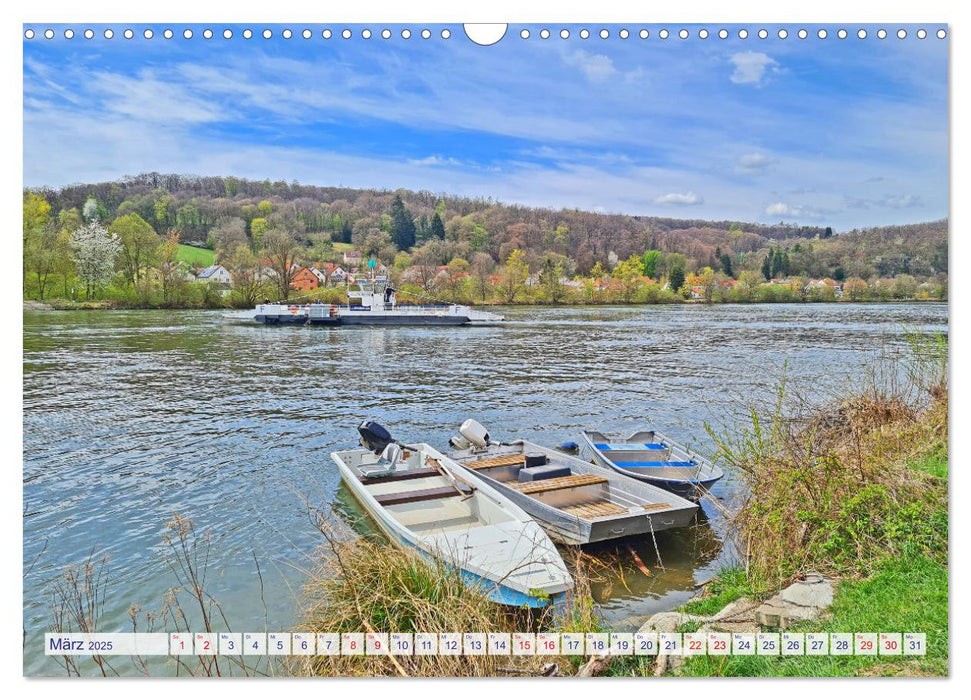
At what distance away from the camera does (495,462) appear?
5.82 m

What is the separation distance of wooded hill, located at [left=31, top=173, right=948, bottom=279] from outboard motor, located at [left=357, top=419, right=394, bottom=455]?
175 centimetres

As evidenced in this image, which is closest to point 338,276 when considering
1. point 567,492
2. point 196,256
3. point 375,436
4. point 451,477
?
point 196,256

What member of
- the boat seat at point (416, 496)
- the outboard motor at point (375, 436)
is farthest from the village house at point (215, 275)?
the boat seat at point (416, 496)

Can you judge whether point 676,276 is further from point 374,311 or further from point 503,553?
point 374,311

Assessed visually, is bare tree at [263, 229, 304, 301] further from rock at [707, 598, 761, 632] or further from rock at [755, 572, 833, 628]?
rock at [755, 572, 833, 628]

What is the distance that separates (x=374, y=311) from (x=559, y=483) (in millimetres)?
2376

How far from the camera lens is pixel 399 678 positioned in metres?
2.56

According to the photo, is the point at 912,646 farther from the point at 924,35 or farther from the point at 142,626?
the point at 142,626

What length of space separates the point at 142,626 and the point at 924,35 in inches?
184

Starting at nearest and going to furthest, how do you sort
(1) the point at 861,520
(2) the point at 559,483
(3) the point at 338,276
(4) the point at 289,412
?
(1) the point at 861,520
(3) the point at 338,276
(2) the point at 559,483
(4) the point at 289,412

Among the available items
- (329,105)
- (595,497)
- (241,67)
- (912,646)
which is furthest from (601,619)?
(241,67)

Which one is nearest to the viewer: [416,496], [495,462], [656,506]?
[416,496]

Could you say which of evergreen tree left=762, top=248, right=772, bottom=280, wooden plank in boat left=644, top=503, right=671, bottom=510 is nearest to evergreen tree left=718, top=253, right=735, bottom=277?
evergreen tree left=762, top=248, right=772, bottom=280

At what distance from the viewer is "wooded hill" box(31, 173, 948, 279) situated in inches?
166
